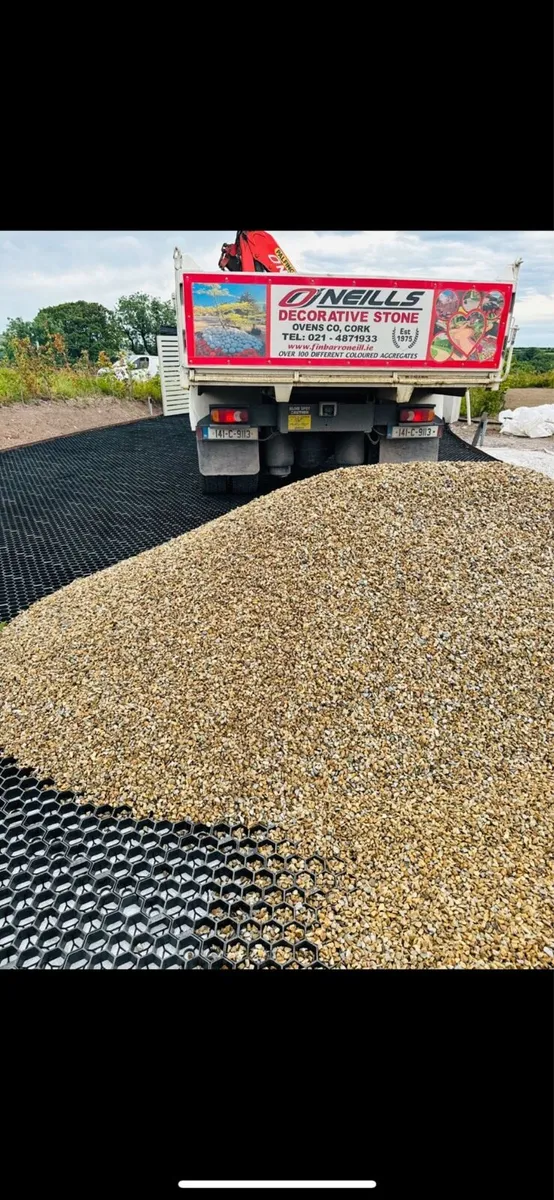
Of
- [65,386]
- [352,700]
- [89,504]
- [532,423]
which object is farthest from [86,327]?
[352,700]

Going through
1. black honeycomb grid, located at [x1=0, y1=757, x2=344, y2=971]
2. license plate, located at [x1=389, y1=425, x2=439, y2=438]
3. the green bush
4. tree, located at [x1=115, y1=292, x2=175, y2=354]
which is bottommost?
black honeycomb grid, located at [x1=0, y1=757, x2=344, y2=971]

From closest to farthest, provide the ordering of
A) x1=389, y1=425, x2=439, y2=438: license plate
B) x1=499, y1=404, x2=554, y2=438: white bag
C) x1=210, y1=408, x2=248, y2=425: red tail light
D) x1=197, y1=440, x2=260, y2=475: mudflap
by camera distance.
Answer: x1=210, y1=408, x2=248, y2=425: red tail light, x1=197, y1=440, x2=260, y2=475: mudflap, x1=389, y1=425, x2=439, y2=438: license plate, x1=499, y1=404, x2=554, y2=438: white bag

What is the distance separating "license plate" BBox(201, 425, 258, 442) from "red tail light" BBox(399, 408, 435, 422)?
129cm

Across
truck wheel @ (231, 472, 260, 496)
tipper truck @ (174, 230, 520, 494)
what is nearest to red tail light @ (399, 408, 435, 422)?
tipper truck @ (174, 230, 520, 494)

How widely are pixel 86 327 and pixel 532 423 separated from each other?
35.6 meters

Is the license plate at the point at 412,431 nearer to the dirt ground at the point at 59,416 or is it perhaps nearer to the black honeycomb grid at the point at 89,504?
the black honeycomb grid at the point at 89,504

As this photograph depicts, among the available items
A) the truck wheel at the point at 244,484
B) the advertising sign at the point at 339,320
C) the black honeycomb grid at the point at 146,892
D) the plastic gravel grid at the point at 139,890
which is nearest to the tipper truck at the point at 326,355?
the advertising sign at the point at 339,320

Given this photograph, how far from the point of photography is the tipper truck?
14.0ft

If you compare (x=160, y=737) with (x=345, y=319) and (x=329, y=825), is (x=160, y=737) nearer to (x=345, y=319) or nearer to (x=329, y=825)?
(x=329, y=825)

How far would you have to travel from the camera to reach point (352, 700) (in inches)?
95.9

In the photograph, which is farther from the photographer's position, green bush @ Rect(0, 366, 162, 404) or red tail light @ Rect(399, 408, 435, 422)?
green bush @ Rect(0, 366, 162, 404)

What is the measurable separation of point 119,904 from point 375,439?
4464mm

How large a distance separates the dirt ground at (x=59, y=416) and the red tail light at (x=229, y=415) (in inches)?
199

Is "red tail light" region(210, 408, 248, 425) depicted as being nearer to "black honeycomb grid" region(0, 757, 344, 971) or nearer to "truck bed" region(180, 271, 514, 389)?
"truck bed" region(180, 271, 514, 389)
